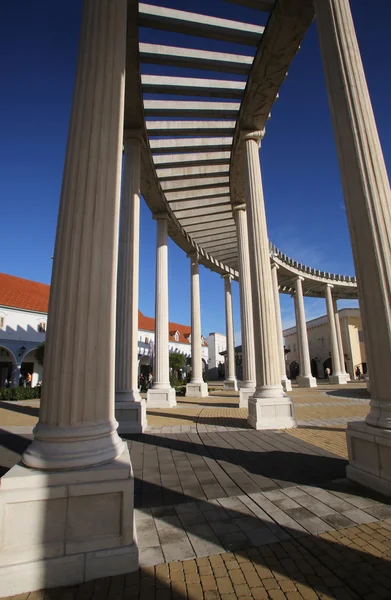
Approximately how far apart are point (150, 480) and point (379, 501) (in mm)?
3754

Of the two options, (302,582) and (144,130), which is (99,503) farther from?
(144,130)

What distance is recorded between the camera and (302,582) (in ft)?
9.40

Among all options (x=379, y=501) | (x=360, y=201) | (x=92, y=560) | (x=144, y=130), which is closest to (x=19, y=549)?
(x=92, y=560)

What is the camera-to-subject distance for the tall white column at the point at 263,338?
10070 mm

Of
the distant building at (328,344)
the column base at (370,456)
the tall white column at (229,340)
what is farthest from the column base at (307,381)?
the column base at (370,456)

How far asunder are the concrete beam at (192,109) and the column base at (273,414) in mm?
11651

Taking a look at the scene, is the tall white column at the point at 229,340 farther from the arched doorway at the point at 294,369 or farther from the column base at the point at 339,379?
the arched doorway at the point at 294,369

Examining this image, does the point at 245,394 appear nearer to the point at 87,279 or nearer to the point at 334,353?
the point at 87,279

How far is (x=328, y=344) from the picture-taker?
54.1m

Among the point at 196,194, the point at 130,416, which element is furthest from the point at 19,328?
the point at 130,416

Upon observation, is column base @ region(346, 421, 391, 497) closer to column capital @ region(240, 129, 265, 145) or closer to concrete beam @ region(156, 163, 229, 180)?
column capital @ region(240, 129, 265, 145)

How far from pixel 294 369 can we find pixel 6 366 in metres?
52.3

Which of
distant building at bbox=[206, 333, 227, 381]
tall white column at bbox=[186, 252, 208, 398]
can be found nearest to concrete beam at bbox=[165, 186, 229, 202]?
tall white column at bbox=[186, 252, 208, 398]

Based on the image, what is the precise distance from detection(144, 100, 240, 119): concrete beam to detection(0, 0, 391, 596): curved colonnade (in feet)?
0.18
